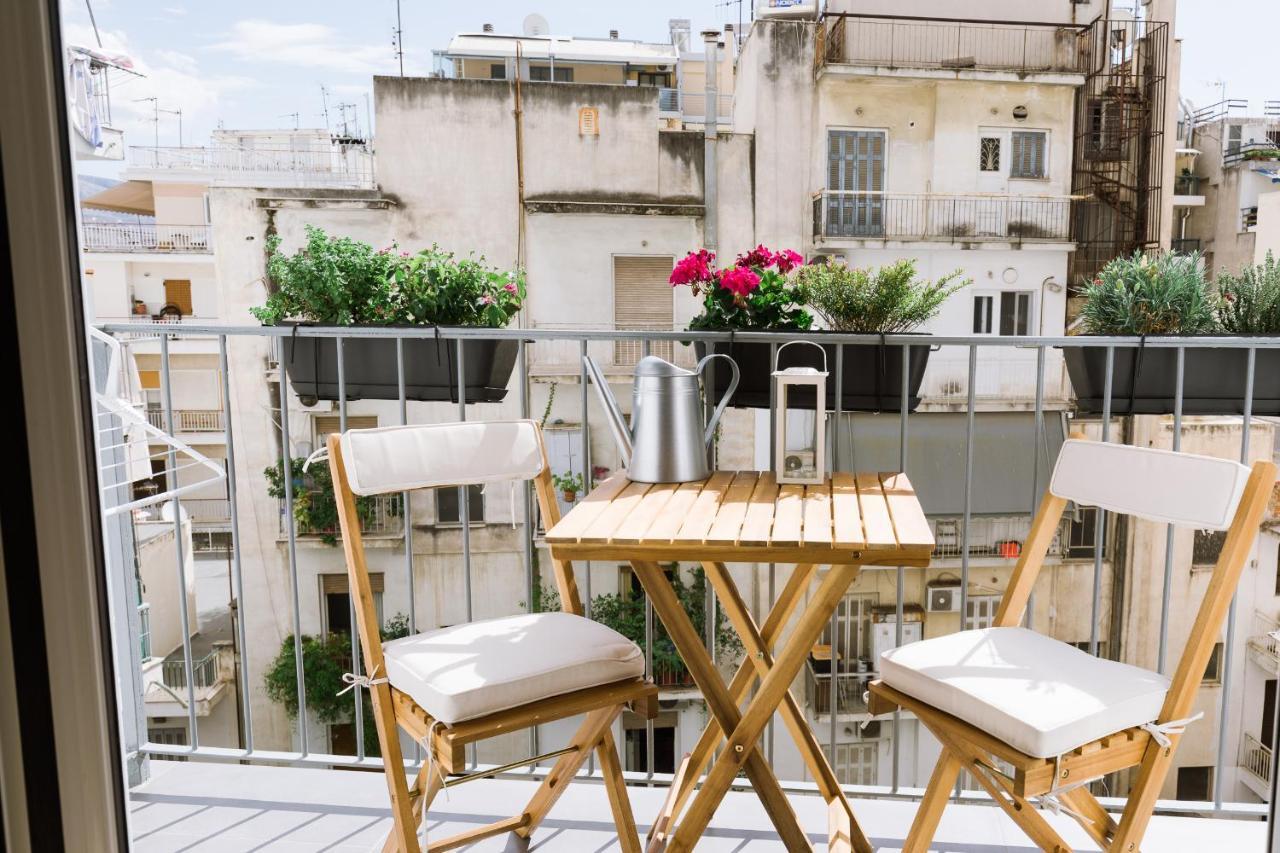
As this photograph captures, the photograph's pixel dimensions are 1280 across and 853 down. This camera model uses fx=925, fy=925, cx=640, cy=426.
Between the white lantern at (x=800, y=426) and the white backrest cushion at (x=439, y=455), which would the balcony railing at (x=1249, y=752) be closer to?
the white lantern at (x=800, y=426)

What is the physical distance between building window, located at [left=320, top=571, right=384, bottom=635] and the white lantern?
9.73m

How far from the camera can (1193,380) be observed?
2232mm

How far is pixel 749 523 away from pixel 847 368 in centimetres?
90

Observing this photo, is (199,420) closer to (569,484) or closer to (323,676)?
(323,676)

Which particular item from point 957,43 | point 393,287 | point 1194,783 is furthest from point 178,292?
point 1194,783

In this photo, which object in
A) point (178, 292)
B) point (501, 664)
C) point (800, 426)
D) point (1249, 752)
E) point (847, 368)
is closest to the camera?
point (501, 664)

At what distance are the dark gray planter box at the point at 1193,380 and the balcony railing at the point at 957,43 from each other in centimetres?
939

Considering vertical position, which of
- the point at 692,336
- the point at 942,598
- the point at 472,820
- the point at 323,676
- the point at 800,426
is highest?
the point at 692,336

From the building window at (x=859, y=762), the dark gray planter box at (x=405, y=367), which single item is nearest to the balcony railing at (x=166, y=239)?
the building window at (x=859, y=762)

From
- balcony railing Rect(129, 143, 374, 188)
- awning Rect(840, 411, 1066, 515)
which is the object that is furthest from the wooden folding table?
balcony railing Rect(129, 143, 374, 188)

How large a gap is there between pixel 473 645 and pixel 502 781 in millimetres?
656

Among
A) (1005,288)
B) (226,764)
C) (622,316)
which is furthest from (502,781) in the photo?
(1005,288)

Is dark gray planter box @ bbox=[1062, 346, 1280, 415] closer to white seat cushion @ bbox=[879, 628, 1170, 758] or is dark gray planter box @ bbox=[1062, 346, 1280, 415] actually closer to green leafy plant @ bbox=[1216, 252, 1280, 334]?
green leafy plant @ bbox=[1216, 252, 1280, 334]

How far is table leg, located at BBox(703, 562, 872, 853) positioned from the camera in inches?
60.4
